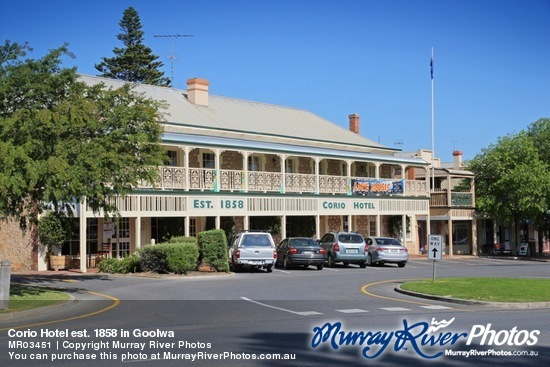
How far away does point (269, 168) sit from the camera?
41.7 metres

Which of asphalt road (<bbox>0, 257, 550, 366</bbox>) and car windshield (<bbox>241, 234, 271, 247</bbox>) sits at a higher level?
car windshield (<bbox>241, 234, 271, 247</bbox>)

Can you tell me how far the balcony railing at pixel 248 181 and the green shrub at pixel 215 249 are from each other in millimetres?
3126

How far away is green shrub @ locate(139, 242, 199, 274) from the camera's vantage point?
28.0 meters

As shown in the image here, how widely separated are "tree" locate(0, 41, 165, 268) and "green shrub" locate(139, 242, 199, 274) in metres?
5.42

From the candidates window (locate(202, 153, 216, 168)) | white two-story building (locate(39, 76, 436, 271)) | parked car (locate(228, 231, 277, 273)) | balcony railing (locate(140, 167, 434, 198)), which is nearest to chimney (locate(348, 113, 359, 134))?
white two-story building (locate(39, 76, 436, 271))

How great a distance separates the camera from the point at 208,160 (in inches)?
1513

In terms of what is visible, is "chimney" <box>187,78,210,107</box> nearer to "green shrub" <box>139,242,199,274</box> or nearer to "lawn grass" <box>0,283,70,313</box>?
"green shrub" <box>139,242,199,274</box>

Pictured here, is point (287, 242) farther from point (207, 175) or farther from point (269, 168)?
point (269, 168)

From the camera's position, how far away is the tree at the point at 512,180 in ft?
152

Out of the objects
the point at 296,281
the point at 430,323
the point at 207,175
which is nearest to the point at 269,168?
the point at 207,175

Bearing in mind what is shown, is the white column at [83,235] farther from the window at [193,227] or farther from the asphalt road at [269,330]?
the window at [193,227]

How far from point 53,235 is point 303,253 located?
10.4 m

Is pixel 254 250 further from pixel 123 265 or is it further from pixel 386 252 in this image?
pixel 386 252

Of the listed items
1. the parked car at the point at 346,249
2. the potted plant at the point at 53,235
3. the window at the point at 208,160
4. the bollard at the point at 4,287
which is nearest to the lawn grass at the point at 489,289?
the parked car at the point at 346,249
